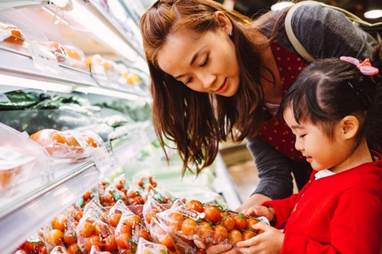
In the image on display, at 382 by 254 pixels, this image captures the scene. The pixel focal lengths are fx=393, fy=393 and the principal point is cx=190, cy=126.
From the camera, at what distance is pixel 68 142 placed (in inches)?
55.9

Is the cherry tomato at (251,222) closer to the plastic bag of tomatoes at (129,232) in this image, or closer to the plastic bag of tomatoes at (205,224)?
the plastic bag of tomatoes at (205,224)

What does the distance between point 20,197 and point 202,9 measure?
858mm

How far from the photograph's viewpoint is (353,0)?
7203mm

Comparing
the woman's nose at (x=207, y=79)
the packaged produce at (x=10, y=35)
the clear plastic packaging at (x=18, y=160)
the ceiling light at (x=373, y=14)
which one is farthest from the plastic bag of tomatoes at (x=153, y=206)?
the ceiling light at (x=373, y=14)

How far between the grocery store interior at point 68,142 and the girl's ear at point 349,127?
450 mm

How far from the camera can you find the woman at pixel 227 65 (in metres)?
1.33

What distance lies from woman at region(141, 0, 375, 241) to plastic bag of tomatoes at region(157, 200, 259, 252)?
427mm

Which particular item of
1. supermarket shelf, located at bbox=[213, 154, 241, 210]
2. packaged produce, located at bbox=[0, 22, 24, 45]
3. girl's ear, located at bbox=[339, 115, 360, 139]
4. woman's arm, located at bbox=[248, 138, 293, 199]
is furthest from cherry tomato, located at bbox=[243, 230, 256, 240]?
supermarket shelf, located at bbox=[213, 154, 241, 210]

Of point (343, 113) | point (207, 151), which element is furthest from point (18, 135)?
point (343, 113)

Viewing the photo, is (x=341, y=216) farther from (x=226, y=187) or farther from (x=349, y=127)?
(x=226, y=187)

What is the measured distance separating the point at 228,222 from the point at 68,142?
2.17 ft

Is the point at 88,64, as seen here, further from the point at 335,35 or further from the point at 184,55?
the point at 335,35

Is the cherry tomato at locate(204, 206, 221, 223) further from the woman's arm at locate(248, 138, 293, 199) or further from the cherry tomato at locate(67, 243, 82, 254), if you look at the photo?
the woman's arm at locate(248, 138, 293, 199)

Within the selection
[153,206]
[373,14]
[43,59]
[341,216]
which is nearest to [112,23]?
[43,59]
